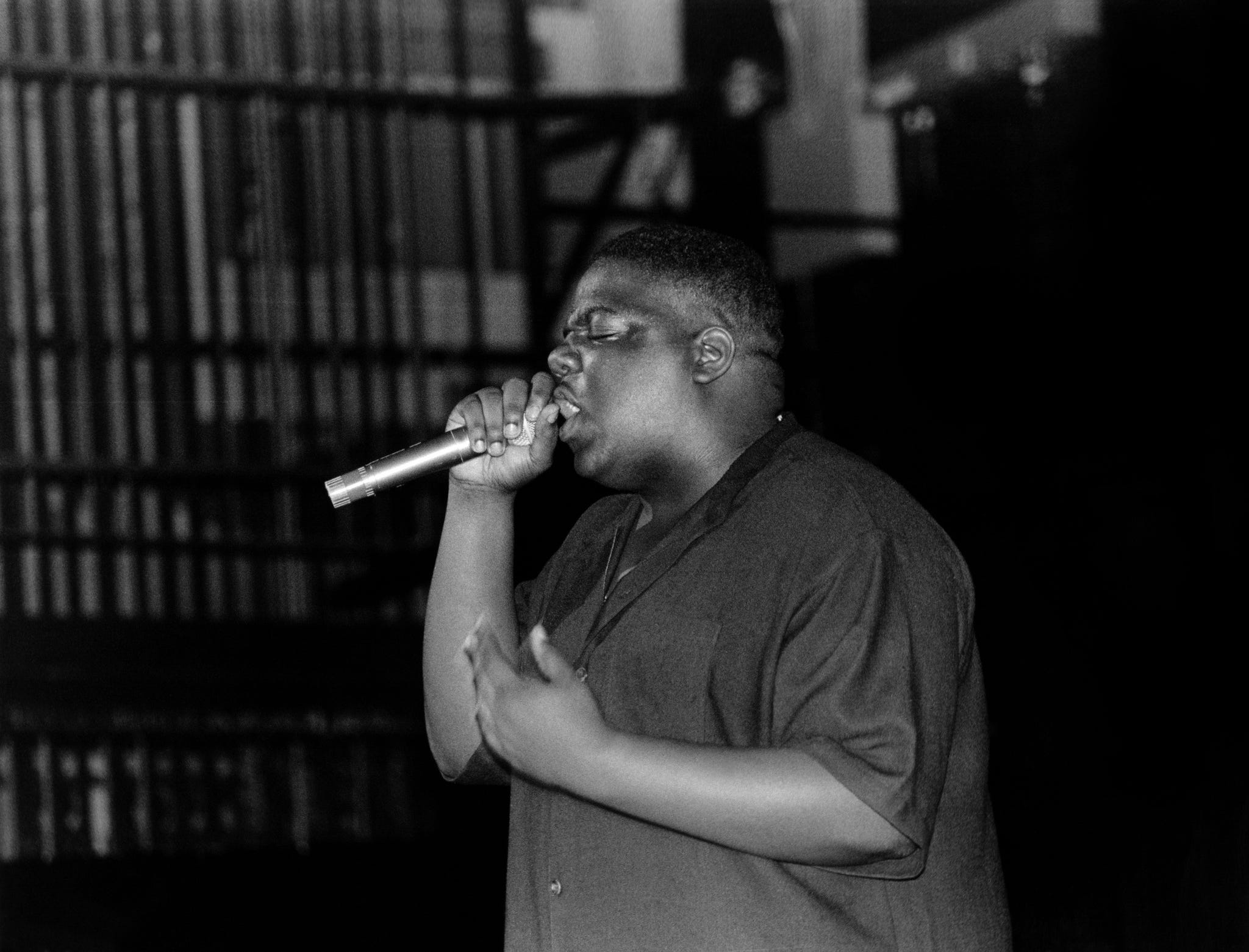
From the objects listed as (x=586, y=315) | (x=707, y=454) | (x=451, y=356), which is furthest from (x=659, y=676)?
(x=451, y=356)

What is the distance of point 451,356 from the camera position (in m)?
3.85

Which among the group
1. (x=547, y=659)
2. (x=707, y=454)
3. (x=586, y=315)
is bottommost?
(x=547, y=659)

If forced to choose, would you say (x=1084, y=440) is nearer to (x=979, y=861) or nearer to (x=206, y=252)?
(x=206, y=252)

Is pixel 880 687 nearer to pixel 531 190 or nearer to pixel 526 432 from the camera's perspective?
pixel 526 432

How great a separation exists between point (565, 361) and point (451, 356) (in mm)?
2303

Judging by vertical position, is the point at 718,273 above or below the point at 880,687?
above

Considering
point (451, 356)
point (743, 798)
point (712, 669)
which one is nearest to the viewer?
point (743, 798)

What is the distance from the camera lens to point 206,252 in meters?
3.74

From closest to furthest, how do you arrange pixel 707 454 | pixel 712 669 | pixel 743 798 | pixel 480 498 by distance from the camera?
1. pixel 743 798
2. pixel 712 669
3. pixel 707 454
4. pixel 480 498

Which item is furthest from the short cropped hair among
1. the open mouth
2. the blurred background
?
the blurred background

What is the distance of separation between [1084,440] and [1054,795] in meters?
0.76

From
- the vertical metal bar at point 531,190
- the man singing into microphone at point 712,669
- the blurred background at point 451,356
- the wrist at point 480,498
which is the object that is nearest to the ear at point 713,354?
the man singing into microphone at point 712,669

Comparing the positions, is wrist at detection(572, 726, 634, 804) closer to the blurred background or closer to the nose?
the nose

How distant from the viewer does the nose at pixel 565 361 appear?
1.58 metres
